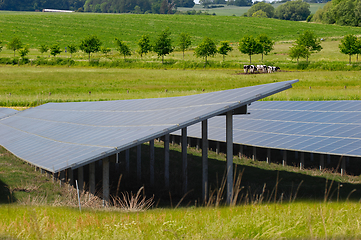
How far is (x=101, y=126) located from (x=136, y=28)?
135m

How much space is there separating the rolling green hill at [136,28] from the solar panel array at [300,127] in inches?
3728

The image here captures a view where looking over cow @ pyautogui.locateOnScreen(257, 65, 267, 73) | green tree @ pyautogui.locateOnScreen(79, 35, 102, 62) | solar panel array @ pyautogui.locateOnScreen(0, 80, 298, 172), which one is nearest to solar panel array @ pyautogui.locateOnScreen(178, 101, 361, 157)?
solar panel array @ pyautogui.locateOnScreen(0, 80, 298, 172)

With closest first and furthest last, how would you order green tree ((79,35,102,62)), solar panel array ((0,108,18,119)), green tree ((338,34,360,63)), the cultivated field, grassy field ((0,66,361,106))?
the cultivated field, solar panel array ((0,108,18,119)), grassy field ((0,66,361,106)), green tree ((338,34,360,63)), green tree ((79,35,102,62))

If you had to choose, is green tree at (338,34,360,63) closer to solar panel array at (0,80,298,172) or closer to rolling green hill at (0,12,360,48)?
rolling green hill at (0,12,360,48)

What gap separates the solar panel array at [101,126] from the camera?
1240 cm

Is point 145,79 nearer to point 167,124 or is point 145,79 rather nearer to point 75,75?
point 75,75

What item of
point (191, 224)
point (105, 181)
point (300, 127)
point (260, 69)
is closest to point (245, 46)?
point (260, 69)

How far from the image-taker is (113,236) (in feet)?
26.0

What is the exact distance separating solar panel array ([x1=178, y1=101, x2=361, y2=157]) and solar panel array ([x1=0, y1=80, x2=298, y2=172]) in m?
6.52

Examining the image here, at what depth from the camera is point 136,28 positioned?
14638 cm

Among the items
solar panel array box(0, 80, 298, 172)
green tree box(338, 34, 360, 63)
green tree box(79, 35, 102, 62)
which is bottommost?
solar panel array box(0, 80, 298, 172)

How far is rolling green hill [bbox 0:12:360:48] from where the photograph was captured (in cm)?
12673

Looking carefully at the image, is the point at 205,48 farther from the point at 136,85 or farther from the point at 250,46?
the point at 136,85

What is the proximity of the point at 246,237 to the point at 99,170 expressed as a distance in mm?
13704
